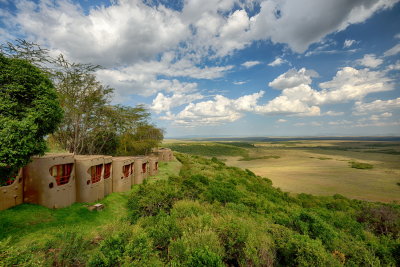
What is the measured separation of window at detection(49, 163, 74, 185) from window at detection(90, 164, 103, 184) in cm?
202

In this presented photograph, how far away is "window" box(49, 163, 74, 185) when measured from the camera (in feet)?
44.5

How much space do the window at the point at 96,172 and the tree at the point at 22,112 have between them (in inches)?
255

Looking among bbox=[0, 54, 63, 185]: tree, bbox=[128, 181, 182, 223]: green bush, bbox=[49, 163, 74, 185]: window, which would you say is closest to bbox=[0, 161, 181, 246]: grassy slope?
bbox=[128, 181, 182, 223]: green bush

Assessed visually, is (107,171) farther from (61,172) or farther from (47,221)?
(47,221)

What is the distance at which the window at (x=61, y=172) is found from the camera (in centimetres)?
1355

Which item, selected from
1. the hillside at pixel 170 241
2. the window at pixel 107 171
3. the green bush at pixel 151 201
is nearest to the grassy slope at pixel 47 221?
the hillside at pixel 170 241

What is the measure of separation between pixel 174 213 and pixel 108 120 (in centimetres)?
2512

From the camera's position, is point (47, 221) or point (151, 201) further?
point (151, 201)

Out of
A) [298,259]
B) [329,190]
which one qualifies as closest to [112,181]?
[298,259]

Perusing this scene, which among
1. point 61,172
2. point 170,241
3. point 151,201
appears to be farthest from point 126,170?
point 170,241

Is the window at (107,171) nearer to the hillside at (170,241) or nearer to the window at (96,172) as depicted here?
the window at (96,172)

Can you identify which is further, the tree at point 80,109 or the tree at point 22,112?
the tree at point 80,109

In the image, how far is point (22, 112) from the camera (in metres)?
9.32

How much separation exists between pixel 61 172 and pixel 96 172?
9.61ft
